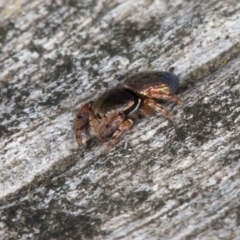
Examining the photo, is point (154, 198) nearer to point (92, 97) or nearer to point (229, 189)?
point (229, 189)

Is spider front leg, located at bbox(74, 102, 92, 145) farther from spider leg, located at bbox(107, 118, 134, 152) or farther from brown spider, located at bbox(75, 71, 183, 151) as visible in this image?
spider leg, located at bbox(107, 118, 134, 152)

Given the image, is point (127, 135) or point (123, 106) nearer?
point (127, 135)

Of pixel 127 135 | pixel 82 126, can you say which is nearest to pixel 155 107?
pixel 127 135

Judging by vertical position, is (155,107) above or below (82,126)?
below

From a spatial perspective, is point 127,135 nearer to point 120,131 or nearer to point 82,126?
point 120,131

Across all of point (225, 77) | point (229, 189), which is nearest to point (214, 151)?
point (229, 189)

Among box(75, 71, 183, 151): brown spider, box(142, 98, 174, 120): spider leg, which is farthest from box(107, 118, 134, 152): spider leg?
box(142, 98, 174, 120): spider leg
